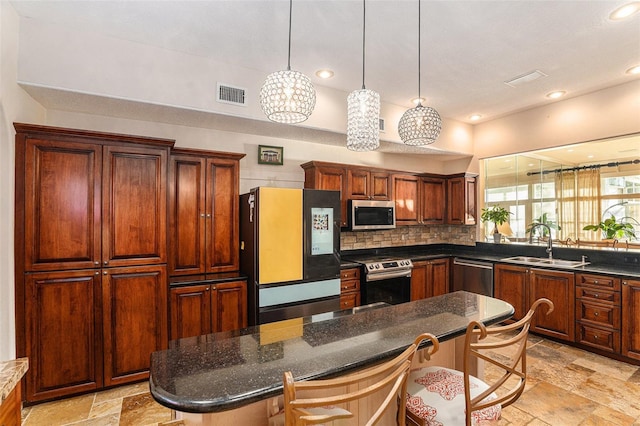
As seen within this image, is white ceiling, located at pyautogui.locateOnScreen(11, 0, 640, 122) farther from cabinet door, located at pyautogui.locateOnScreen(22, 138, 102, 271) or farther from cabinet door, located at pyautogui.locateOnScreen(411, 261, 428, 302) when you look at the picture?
cabinet door, located at pyautogui.locateOnScreen(411, 261, 428, 302)

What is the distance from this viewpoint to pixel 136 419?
228 centimetres

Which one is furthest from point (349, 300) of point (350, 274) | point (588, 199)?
point (588, 199)

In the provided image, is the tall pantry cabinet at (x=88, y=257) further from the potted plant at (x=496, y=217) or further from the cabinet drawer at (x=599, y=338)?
the potted plant at (x=496, y=217)

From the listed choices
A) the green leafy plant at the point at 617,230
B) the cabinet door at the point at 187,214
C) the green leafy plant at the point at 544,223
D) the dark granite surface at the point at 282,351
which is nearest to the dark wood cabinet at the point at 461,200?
the green leafy plant at the point at 544,223

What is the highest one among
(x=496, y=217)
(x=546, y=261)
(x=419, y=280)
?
(x=496, y=217)

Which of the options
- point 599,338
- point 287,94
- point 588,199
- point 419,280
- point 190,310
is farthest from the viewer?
point 588,199

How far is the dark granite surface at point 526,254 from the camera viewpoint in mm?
3508

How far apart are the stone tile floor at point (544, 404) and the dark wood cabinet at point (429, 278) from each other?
5.36 ft

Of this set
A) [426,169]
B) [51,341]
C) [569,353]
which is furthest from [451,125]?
[51,341]

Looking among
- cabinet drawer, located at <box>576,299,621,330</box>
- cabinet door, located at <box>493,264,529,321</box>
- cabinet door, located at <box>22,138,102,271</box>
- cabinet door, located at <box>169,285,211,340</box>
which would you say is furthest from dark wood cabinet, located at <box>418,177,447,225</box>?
cabinet door, located at <box>22,138,102,271</box>

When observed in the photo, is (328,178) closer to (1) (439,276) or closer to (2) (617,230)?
(1) (439,276)

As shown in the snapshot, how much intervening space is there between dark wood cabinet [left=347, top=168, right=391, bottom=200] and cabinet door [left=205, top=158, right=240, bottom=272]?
60.8 inches

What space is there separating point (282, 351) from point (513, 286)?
3.95 meters

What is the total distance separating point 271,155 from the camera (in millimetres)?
3881
